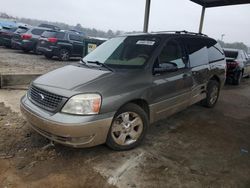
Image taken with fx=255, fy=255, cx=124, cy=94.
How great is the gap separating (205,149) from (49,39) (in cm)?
1183

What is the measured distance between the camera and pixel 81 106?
3.24m

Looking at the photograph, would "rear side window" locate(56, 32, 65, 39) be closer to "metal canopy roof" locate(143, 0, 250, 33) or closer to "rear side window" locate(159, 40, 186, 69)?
"metal canopy roof" locate(143, 0, 250, 33)

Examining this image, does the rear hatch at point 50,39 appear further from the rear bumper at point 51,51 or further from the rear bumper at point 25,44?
the rear bumper at point 25,44

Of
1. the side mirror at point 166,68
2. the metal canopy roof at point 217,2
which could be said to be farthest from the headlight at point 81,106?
the metal canopy roof at point 217,2

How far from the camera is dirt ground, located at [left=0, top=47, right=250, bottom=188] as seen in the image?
3.10 m

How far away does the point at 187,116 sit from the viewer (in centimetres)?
570

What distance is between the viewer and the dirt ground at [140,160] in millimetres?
3100

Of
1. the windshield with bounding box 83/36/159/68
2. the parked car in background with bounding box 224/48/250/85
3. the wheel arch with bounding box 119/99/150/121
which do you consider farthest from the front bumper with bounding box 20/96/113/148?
the parked car in background with bounding box 224/48/250/85

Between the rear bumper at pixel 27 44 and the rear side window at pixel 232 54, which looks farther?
the rear bumper at pixel 27 44

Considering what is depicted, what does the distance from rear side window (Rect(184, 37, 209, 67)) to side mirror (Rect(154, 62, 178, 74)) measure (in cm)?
71

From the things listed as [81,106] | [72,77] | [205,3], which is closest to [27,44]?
[205,3]

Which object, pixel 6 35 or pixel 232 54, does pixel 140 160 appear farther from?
pixel 6 35

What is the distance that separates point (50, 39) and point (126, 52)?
10477 millimetres

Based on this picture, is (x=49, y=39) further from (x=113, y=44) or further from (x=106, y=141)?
(x=106, y=141)
